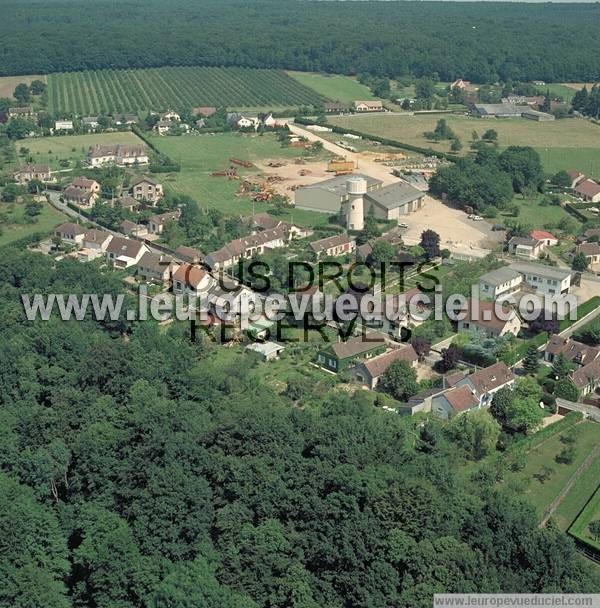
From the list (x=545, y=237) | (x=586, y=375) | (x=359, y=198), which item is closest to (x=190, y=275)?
(x=359, y=198)

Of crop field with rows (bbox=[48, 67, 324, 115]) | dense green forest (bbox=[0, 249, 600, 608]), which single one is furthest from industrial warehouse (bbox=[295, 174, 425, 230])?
crop field with rows (bbox=[48, 67, 324, 115])

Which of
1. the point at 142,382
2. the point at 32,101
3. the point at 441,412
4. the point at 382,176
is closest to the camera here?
the point at 142,382

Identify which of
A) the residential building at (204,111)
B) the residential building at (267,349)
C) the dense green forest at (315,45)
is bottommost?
the residential building at (267,349)

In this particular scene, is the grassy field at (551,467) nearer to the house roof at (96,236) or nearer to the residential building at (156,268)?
the residential building at (156,268)

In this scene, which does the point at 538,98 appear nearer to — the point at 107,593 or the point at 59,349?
the point at 59,349

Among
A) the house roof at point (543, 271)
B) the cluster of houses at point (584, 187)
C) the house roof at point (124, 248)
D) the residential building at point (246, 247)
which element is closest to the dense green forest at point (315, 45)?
the cluster of houses at point (584, 187)

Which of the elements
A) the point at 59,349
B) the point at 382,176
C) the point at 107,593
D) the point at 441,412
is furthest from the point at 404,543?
the point at 382,176

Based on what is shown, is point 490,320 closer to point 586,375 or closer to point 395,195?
point 586,375
